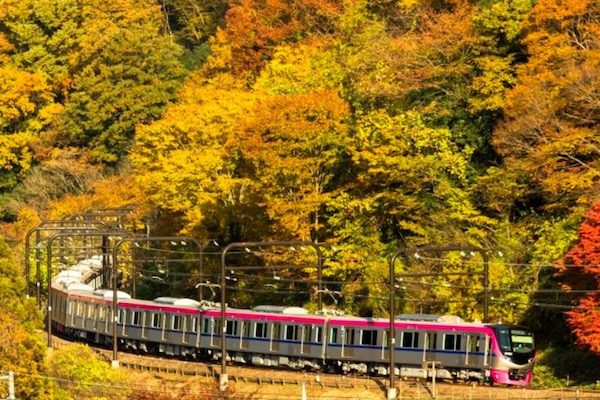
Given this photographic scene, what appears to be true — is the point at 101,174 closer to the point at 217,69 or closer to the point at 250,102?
the point at 217,69

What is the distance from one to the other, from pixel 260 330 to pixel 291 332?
1.60 metres

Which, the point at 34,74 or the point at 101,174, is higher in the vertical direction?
the point at 34,74

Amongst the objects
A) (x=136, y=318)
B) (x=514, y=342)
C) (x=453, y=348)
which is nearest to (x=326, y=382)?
(x=453, y=348)

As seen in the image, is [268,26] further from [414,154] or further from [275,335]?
[275,335]

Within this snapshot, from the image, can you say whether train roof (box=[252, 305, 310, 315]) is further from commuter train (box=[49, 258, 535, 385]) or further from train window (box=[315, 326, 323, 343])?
train window (box=[315, 326, 323, 343])

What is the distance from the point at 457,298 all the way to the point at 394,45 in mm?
17641

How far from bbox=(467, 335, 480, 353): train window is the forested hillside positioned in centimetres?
308

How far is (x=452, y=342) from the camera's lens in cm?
4653

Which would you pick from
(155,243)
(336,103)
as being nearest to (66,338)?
(155,243)

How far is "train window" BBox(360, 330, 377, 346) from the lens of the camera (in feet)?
161

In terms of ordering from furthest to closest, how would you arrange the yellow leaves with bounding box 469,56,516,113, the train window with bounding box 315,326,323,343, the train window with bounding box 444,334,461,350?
the yellow leaves with bounding box 469,56,516,113
the train window with bounding box 315,326,323,343
the train window with bounding box 444,334,461,350

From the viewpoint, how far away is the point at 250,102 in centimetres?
6725

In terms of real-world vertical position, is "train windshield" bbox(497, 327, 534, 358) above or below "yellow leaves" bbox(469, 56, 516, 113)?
below

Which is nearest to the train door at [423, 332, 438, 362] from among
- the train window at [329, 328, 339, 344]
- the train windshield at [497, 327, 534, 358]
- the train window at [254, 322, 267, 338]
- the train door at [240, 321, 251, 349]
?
the train windshield at [497, 327, 534, 358]
